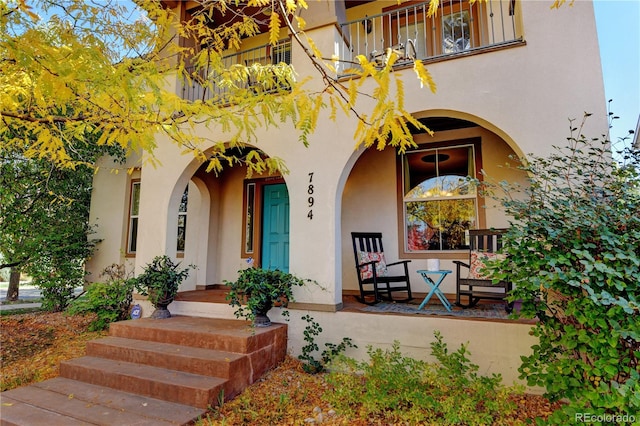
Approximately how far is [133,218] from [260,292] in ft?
17.4

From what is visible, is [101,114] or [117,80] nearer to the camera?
[117,80]

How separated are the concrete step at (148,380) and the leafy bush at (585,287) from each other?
2616mm

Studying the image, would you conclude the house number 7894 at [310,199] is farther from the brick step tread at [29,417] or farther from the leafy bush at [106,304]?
the leafy bush at [106,304]

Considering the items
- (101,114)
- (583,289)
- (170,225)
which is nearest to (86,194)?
(170,225)

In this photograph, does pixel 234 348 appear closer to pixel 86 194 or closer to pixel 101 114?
pixel 101 114

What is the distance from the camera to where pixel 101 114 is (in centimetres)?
274

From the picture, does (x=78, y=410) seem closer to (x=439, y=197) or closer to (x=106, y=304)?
(x=106, y=304)

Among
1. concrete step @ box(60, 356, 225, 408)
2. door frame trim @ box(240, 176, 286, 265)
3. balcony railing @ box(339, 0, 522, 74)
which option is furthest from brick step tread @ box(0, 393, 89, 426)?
balcony railing @ box(339, 0, 522, 74)

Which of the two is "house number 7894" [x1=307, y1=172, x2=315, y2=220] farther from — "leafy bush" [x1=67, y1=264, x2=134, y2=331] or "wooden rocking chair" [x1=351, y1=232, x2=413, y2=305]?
"leafy bush" [x1=67, y1=264, x2=134, y2=331]

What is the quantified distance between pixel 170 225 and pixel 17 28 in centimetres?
335

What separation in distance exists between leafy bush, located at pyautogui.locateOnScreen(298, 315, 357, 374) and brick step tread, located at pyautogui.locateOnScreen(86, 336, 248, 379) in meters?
0.76

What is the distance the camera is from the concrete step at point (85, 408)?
2789mm

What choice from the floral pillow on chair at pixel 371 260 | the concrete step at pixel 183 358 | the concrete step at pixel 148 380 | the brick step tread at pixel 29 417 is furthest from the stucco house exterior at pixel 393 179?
the brick step tread at pixel 29 417

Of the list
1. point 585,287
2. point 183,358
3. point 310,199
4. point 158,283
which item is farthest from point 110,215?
point 585,287
